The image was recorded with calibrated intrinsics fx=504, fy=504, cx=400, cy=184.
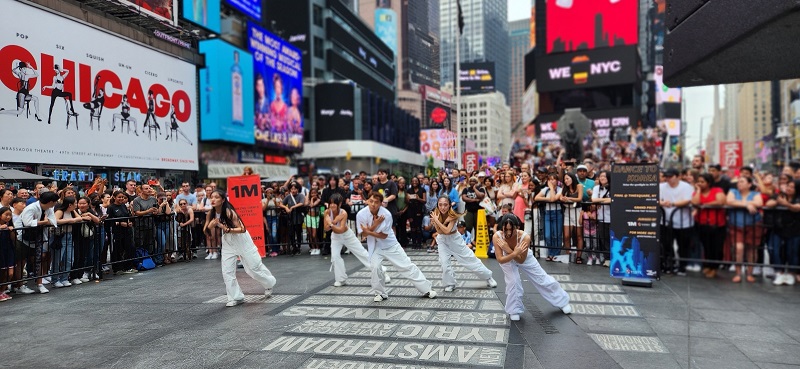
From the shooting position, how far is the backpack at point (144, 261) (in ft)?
38.3

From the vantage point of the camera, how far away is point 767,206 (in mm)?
8781

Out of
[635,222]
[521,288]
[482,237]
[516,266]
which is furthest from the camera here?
[482,237]

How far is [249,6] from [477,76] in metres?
71.5

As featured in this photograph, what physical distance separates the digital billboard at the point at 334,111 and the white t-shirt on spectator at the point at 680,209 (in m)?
62.8

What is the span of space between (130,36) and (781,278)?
97.7 ft

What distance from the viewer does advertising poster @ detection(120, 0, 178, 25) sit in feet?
86.0

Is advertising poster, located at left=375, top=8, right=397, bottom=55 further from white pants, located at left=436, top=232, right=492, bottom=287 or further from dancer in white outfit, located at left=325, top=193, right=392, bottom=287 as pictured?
white pants, located at left=436, top=232, right=492, bottom=287

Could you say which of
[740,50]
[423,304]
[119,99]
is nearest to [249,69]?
[119,99]

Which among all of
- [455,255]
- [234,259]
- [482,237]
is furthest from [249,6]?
[455,255]

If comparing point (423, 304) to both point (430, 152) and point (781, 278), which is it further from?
point (430, 152)

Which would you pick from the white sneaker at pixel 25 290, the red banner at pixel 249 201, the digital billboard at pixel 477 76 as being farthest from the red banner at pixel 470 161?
the digital billboard at pixel 477 76

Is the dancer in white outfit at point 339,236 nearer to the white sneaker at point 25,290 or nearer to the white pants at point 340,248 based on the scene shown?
the white pants at point 340,248

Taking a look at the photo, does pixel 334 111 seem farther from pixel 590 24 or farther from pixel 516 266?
pixel 516 266

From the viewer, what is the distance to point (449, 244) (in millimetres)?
8344
